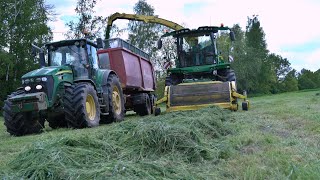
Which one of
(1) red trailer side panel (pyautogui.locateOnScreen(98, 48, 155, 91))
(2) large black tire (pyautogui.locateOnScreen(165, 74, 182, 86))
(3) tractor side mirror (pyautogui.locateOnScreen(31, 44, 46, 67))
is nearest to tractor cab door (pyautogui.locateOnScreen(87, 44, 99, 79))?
(3) tractor side mirror (pyautogui.locateOnScreen(31, 44, 46, 67))

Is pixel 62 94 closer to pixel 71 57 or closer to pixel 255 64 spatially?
pixel 71 57

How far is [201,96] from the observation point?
413 inches

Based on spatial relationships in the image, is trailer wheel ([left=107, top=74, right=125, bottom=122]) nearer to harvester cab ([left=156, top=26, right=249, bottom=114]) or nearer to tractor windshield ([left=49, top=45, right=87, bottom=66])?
tractor windshield ([left=49, top=45, right=87, bottom=66])

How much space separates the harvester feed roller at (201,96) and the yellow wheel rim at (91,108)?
195cm

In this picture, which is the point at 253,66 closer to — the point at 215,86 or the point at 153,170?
the point at 215,86

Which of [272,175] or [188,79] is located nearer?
[272,175]

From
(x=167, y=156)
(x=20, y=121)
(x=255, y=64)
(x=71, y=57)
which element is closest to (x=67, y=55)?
(x=71, y=57)

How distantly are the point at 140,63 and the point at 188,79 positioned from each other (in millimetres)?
2421

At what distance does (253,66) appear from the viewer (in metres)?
56.6

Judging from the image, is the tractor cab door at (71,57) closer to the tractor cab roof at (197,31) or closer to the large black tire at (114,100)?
the large black tire at (114,100)

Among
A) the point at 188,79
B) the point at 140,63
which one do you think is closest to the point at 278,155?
the point at 188,79

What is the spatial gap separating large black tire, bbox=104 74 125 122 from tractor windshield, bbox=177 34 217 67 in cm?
298

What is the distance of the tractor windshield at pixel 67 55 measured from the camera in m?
10.1

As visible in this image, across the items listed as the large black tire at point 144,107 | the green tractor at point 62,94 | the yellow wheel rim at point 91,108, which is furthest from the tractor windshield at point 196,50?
the yellow wheel rim at point 91,108
